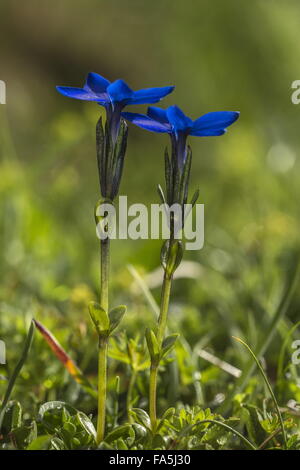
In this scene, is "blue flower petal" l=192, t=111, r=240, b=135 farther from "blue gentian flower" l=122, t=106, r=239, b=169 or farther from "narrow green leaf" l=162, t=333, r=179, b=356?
"narrow green leaf" l=162, t=333, r=179, b=356

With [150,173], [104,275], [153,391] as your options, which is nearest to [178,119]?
[104,275]

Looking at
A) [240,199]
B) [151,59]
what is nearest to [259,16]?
[151,59]

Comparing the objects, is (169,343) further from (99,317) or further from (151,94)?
(151,94)

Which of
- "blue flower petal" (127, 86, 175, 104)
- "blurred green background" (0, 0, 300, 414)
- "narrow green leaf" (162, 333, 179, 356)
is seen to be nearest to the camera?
"blue flower petal" (127, 86, 175, 104)

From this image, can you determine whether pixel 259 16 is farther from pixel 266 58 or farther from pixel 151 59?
pixel 151 59

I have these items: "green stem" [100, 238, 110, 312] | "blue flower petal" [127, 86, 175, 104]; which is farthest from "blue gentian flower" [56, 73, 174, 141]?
"green stem" [100, 238, 110, 312]
